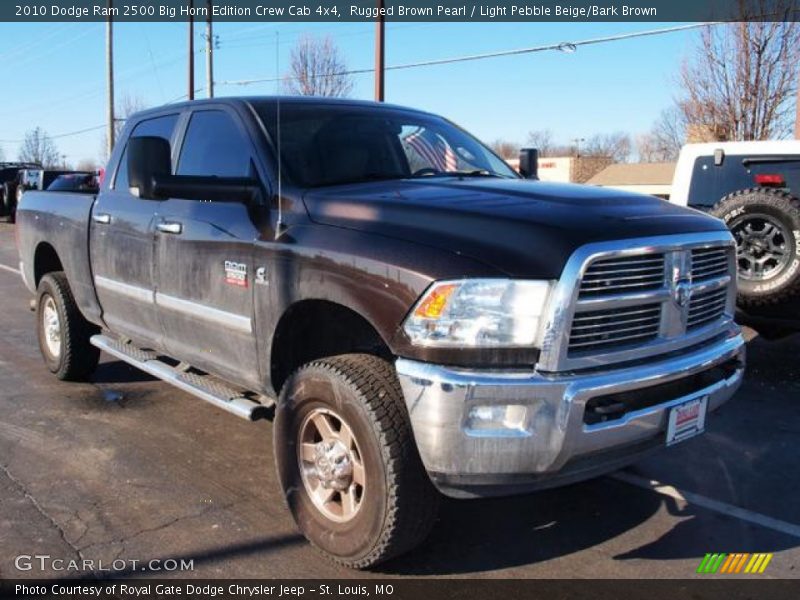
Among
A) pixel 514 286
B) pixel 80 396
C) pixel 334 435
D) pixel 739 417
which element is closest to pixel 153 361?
pixel 80 396

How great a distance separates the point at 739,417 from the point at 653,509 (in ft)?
6.08

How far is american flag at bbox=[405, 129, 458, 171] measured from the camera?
14.3ft

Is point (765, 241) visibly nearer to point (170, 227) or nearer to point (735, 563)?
point (735, 563)

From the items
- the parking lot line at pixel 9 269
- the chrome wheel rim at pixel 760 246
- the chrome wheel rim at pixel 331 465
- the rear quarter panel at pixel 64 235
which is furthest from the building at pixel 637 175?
the chrome wheel rim at pixel 331 465

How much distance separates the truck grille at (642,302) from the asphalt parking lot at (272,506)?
1.02 m

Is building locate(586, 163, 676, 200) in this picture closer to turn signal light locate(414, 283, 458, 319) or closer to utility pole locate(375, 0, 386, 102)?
utility pole locate(375, 0, 386, 102)

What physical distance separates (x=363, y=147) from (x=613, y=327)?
5.97ft

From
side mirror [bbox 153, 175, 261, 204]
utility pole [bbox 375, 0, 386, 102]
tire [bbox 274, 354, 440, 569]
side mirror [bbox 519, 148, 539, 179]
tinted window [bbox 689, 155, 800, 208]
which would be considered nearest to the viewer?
tire [bbox 274, 354, 440, 569]

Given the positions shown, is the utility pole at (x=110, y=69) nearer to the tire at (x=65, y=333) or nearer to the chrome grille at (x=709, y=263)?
the tire at (x=65, y=333)

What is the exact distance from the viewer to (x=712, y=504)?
13.1 ft

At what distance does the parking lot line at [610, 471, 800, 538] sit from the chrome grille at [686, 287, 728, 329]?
1.04 metres

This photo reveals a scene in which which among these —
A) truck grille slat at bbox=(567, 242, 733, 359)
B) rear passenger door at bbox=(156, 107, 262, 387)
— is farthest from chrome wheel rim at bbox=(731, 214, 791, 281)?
rear passenger door at bbox=(156, 107, 262, 387)

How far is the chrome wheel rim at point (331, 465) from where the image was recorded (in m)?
3.23

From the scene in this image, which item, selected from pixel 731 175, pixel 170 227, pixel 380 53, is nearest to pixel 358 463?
pixel 170 227
